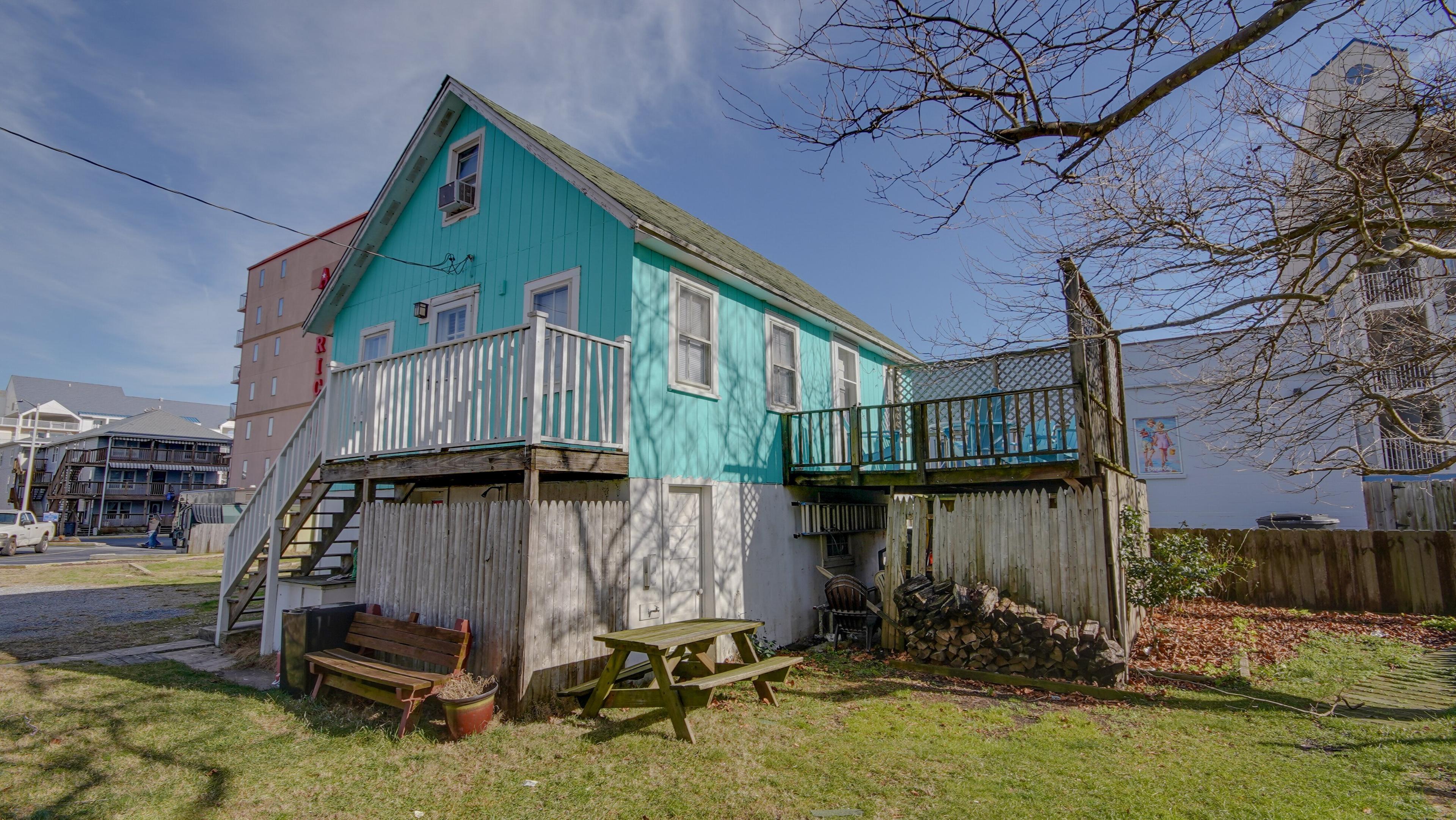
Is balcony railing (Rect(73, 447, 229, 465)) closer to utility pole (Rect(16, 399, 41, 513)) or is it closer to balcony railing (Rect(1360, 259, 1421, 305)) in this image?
utility pole (Rect(16, 399, 41, 513))

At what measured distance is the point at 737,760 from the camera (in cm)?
557

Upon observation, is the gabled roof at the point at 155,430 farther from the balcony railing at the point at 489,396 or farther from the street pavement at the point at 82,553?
the balcony railing at the point at 489,396

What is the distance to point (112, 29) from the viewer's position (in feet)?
25.3

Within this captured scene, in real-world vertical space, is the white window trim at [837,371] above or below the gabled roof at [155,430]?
below

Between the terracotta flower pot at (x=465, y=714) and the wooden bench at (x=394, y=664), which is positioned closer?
the terracotta flower pot at (x=465, y=714)

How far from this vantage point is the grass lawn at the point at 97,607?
10.0 meters

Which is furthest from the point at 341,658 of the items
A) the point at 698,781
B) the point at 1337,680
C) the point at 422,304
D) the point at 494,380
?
the point at 1337,680

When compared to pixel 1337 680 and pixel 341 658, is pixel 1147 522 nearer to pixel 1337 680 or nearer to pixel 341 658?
pixel 1337 680

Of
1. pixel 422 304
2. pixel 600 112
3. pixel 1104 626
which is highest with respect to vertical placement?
pixel 600 112

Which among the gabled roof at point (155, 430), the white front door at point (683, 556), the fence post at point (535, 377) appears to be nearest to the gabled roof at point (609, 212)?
the fence post at point (535, 377)

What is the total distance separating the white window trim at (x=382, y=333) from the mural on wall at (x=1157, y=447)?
19.6 meters

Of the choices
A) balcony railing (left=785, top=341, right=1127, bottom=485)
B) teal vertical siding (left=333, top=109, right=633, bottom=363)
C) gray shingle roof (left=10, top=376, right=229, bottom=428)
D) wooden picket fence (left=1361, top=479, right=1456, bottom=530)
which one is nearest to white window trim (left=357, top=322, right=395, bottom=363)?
teal vertical siding (left=333, top=109, right=633, bottom=363)

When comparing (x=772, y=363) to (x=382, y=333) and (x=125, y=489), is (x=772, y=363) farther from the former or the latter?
(x=125, y=489)

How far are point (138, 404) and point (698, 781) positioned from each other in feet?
332
